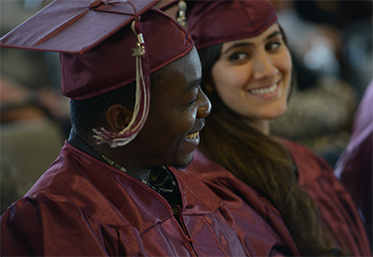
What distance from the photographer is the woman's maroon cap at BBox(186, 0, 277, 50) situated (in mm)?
1480

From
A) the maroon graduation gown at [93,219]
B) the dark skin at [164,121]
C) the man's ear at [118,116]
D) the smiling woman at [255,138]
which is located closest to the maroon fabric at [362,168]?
the smiling woman at [255,138]

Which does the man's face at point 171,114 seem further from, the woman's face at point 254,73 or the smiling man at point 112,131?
the woman's face at point 254,73

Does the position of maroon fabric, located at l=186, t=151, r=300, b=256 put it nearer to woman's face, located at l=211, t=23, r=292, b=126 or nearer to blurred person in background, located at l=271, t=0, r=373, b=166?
woman's face, located at l=211, t=23, r=292, b=126

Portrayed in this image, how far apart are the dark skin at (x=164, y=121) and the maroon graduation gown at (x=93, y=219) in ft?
0.11

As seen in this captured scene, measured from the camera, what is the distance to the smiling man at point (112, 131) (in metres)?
0.87

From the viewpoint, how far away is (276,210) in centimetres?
148

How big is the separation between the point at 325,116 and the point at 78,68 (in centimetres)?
253

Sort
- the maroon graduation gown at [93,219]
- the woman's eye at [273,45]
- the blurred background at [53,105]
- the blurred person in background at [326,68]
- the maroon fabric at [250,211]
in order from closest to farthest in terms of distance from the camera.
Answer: the maroon graduation gown at [93,219] → the maroon fabric at [250,211] → the woman's eye at [273,45] → the blurred background at [53,105] → the blurred person in background at [326,68]

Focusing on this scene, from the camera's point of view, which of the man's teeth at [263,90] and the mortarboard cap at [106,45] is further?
the man's teeth at [263,90]

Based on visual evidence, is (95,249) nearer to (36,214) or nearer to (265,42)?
(36,214)

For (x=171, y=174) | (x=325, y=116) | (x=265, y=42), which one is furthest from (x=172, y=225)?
(x=325, y=116)

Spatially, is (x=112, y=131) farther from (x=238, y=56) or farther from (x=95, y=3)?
(x=238, y=56)

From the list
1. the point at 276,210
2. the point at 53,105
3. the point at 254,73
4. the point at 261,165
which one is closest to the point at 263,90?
the point at 254,73

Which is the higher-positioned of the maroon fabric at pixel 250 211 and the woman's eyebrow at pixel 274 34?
the woman's eyebrow at pixel 274 34
